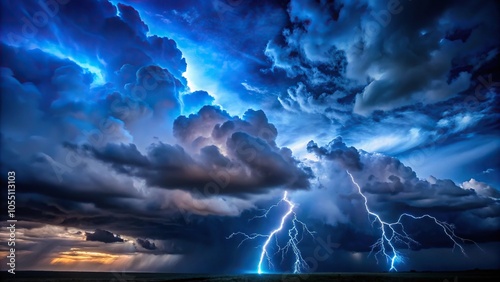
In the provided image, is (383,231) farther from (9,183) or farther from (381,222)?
(9,183)

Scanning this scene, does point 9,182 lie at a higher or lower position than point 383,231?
higher

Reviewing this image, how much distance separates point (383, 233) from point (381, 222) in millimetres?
2909

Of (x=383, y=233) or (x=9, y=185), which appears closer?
(x=9, y=185)

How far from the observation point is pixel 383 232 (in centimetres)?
5394

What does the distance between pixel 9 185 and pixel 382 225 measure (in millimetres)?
55603

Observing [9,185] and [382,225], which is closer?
[9,185]

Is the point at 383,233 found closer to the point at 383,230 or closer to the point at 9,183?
the point at 383,230

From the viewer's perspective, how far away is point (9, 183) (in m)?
24.0

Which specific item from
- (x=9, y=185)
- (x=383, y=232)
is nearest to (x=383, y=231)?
(x=383, y=232)

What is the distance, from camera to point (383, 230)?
54719 mm

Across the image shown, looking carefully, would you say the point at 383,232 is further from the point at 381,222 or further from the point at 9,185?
the point at 9,185

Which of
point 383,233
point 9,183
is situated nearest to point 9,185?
point 9,183

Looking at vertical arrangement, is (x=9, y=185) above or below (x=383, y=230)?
above

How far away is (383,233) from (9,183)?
177 ft
